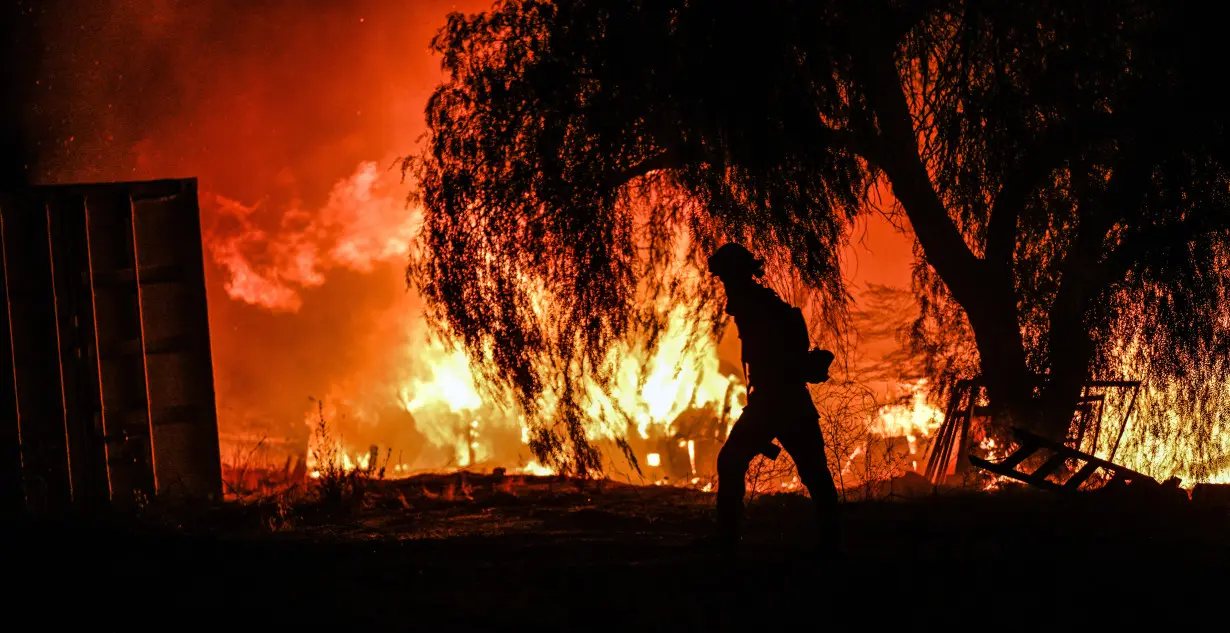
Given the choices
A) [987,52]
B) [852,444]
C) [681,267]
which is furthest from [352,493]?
[987,52]

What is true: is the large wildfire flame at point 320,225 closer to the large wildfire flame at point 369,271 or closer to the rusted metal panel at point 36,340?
the large wildfire flame at point 369,271

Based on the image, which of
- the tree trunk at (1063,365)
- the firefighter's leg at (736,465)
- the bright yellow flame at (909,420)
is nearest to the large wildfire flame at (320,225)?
the bright yellow flame at (909,420)

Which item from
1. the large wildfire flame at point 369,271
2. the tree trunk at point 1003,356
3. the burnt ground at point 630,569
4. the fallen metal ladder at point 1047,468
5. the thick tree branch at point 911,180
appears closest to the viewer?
the burnt ground at point 630,569

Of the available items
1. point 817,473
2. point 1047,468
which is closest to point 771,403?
point 817,473

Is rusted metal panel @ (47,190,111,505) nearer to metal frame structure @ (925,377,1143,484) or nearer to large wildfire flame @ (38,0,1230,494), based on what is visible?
metal frame structure @ (925,377,1143,484)

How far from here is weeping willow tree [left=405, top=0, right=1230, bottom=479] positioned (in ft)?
21.8

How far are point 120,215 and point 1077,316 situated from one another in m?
7.95

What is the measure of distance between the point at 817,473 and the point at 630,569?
1.08 metres

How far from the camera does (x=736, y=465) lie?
4734 millimetres

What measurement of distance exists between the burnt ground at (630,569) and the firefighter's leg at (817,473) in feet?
0.59

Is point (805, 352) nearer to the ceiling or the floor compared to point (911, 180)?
nearer to the floor

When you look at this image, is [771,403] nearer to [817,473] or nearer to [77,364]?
[817,473]

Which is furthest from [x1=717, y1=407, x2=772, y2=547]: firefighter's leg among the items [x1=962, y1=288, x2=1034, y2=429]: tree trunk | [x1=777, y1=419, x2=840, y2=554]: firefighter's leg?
[x1=962, y1=288, x2=1034, y2=429]: tree trunk

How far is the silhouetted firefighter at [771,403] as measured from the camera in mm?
4656
